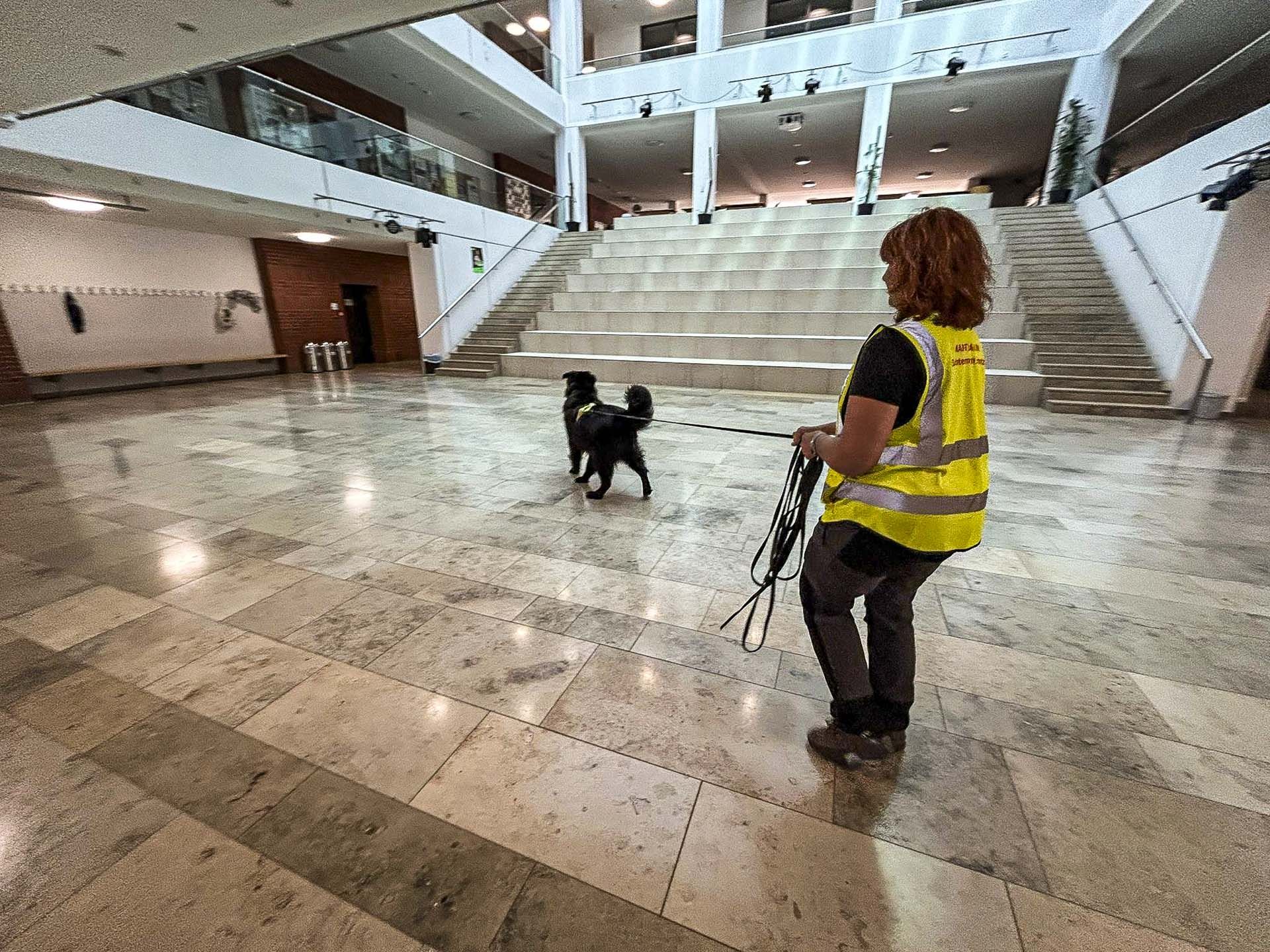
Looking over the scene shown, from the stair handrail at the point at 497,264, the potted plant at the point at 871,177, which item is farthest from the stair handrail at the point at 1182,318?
the stair handrail at the point at 497,264

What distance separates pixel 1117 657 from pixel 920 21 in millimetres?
16705

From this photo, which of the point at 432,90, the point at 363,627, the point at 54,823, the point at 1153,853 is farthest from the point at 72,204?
the point at 1153,853

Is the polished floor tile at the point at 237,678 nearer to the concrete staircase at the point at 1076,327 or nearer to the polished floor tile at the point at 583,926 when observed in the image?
the polished floor tile at the point at 583,926

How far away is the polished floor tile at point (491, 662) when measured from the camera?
1.95 metres

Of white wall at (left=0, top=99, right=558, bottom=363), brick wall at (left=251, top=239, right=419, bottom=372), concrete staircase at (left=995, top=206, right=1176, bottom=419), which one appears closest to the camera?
white wall at (left=0, top=99, right=558, bottom=363)

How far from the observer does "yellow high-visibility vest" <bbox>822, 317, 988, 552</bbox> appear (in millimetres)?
1254

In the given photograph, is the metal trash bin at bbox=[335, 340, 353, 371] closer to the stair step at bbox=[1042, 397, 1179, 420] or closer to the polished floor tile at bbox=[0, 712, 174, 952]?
the polished floor tile at bbox=[0, 712, 174, 952]

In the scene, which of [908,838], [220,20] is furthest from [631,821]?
[220,20]

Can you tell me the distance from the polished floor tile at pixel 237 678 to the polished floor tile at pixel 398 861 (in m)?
0.57

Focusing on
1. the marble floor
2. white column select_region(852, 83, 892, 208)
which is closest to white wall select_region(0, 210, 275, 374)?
the marble floor

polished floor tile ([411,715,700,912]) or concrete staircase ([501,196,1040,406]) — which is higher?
concrete staircase ([501,196,1040,406])

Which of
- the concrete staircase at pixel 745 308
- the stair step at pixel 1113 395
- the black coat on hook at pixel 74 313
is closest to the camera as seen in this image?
the stair step at pixel 1113 395

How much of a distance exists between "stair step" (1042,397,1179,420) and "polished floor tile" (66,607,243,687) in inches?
382

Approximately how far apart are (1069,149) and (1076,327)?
5999 millimetres
